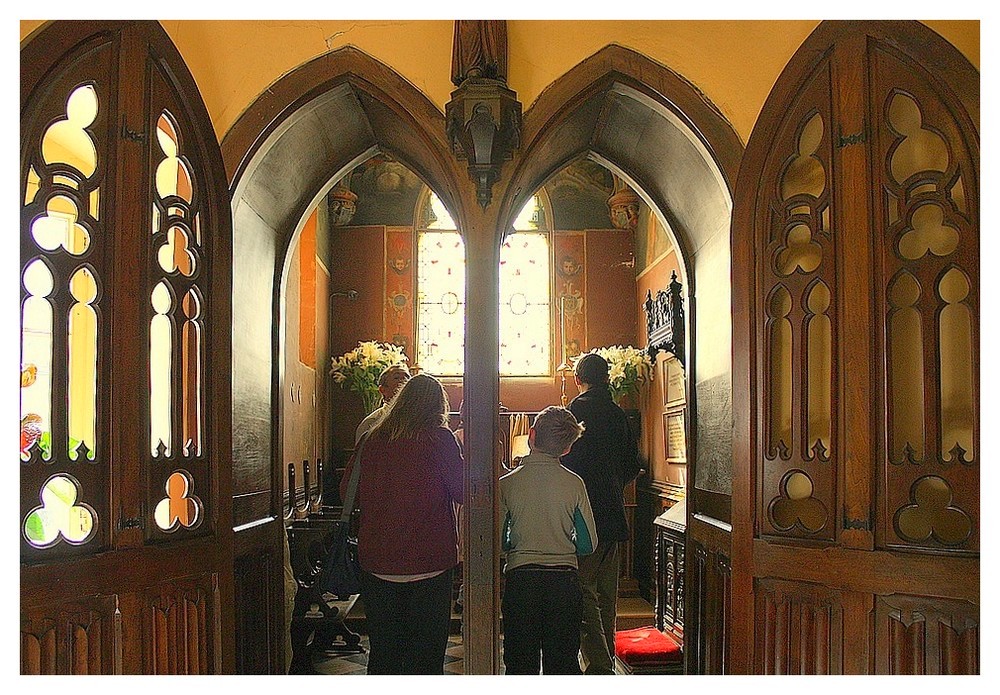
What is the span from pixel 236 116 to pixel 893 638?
292cm

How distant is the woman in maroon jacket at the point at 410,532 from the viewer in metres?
3.81

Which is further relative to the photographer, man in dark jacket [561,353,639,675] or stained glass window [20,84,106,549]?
man in dark jacket [561,353,639,675]

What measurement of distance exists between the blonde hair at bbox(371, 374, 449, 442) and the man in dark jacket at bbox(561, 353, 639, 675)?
107 cm

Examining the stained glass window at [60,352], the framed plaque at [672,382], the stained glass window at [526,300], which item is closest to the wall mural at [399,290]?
the stained glass window at [526,300]

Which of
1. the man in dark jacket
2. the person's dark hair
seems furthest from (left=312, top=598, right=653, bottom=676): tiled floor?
the person's dark hair

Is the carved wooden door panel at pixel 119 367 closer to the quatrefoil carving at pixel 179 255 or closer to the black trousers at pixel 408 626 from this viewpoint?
the quatrefoil carving at pixel 179 255

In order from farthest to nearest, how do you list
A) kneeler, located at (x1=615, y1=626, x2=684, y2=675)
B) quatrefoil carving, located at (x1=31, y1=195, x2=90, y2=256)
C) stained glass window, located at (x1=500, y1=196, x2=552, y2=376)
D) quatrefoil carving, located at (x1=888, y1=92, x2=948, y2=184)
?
stained glass window, located at (x1=500, y1=196, x2=552, y2=376), kneeler, located at (x1=615, y1=626, x2=684, y2=675), quatrefoil carving, located at (x1=888, y1=92, x2=948, y2=184), quatrefoil carving, located at (x1=31, y1=195, x2=90, y2=256)

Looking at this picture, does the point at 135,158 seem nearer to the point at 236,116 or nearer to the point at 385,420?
the point at 236,116

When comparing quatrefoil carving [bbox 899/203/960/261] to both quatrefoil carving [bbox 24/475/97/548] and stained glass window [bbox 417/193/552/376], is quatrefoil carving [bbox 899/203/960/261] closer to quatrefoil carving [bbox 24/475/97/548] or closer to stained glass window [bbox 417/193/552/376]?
quatrefoil carving [bbox 24/475/97/548]

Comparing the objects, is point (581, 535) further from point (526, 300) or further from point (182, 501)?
point (526, 300)

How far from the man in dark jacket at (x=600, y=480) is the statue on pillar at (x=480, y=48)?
155cm

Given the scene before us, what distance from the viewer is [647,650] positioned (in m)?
5.35

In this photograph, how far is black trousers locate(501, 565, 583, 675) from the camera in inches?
159

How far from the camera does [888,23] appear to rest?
3457 mm
